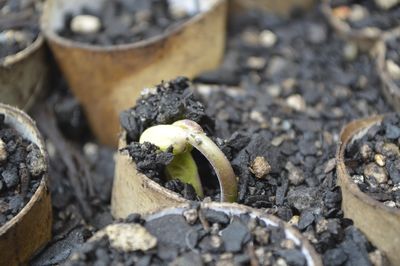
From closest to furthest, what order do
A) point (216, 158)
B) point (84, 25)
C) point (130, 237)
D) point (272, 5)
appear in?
1. point (130, 237)
2. point (216, 158)
3. point (84, 25)
4. point (272, 5)

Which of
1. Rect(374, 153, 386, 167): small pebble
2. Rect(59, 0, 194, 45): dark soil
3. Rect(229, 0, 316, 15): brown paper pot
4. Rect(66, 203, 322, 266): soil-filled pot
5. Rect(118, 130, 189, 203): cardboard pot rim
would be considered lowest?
Rect(229, 0, 316, 15): brown paper pot

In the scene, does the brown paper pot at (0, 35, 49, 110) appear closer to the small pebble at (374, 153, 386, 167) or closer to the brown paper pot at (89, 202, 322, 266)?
the brown paper pot at (89, 202, 322, 266)

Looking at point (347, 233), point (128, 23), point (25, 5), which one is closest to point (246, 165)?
point (347, 233)

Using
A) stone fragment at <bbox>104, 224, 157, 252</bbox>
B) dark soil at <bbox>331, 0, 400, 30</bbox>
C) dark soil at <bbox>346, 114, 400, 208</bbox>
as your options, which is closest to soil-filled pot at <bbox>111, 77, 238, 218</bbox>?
stone fragment at <bbox>104, 224, 157, 252</bbox>

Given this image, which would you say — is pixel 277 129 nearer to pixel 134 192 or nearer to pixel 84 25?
pixel 134 192

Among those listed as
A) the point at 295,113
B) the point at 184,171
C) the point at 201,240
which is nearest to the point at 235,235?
the point at 201,240

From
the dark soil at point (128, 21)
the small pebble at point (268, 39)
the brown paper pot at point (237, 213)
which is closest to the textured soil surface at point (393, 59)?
the small pebble at point (268, 39)
